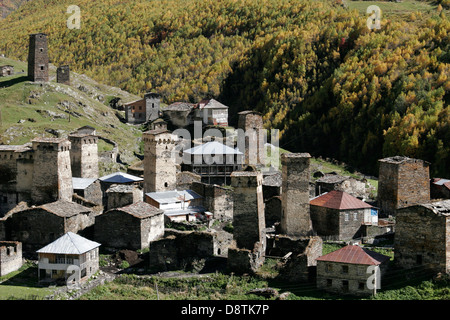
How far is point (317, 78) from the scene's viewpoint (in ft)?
357

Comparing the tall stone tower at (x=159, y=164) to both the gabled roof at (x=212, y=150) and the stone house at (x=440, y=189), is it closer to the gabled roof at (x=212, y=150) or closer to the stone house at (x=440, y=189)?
the gabled roof at (x=212, y=150)

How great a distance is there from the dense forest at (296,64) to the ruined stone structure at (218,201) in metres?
28.6

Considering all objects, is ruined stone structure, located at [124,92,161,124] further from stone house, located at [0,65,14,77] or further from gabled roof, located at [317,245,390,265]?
gabled roof, located at [317,245,390,265]

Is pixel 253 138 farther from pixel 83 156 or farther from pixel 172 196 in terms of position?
pixel 83 156

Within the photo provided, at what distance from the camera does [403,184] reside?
2346 inches

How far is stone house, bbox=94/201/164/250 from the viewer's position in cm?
5034

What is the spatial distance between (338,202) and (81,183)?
21708 millimetres

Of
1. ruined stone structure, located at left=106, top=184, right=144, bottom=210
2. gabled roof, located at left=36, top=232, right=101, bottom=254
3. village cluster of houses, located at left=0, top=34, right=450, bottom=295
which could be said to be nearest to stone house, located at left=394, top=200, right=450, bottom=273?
village cluster of houses, located at left=0, top=34, right=450, bottom=295

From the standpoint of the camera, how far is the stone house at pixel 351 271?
1657 inches

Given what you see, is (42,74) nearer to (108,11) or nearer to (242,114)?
(242,114)

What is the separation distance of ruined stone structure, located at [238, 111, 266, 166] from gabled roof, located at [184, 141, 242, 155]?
10.8ft

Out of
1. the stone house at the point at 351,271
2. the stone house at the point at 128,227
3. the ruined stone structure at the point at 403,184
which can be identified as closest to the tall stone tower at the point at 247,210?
the stone house at the point at 128,227

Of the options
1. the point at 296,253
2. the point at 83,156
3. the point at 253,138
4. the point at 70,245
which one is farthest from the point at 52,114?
the point at 296,253

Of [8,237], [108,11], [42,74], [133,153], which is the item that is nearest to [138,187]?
[8,237]
